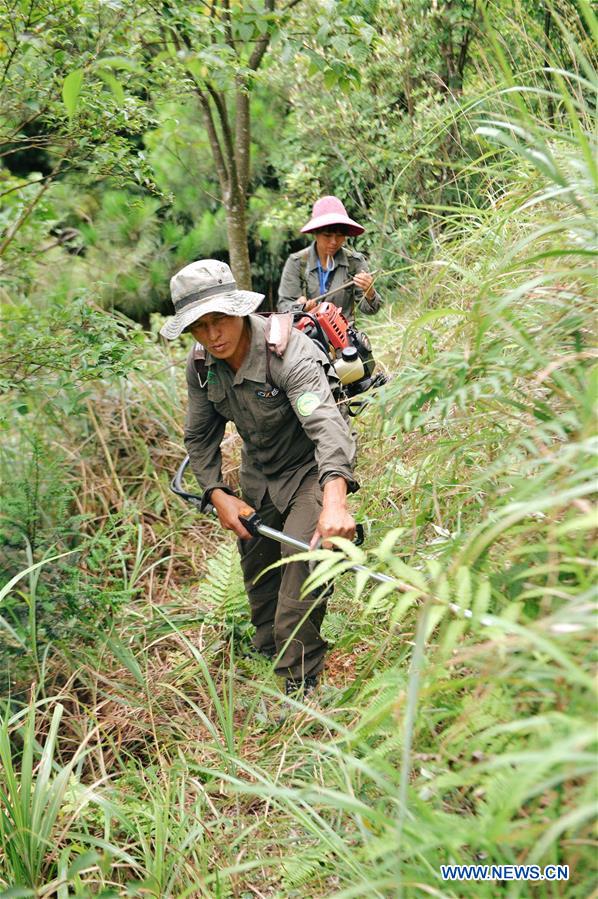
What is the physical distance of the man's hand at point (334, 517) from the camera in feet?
9.05

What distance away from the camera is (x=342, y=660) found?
3742 millimetres

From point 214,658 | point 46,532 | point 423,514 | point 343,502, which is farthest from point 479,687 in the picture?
point 46,532

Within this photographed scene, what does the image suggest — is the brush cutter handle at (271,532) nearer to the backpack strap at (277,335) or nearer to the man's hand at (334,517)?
the man's hand at (334,517)

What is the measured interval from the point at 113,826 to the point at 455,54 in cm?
637

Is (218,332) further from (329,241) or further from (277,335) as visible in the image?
(329,241)

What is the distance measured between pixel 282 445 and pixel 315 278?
2600mm

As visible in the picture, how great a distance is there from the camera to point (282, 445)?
11.5 feet

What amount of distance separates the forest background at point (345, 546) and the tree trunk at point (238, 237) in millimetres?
17

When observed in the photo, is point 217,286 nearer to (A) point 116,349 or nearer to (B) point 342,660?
(A) point 116,349

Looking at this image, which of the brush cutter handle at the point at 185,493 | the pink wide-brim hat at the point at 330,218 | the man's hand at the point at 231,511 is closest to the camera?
the man's hand at the point at 231,511

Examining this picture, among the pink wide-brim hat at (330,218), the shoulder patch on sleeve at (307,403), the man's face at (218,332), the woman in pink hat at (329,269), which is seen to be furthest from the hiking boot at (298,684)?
the pink wide-brim hat at (330,218)

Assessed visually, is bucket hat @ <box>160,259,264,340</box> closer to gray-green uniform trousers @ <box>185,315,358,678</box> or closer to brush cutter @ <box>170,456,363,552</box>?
gray-green uniform trousers @ <box>185,315,358,678</box>

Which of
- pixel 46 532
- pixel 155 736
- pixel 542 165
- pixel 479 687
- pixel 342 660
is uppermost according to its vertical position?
pixel 542 165

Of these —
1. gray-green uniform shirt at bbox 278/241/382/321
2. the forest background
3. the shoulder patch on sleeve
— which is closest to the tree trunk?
the forest background
